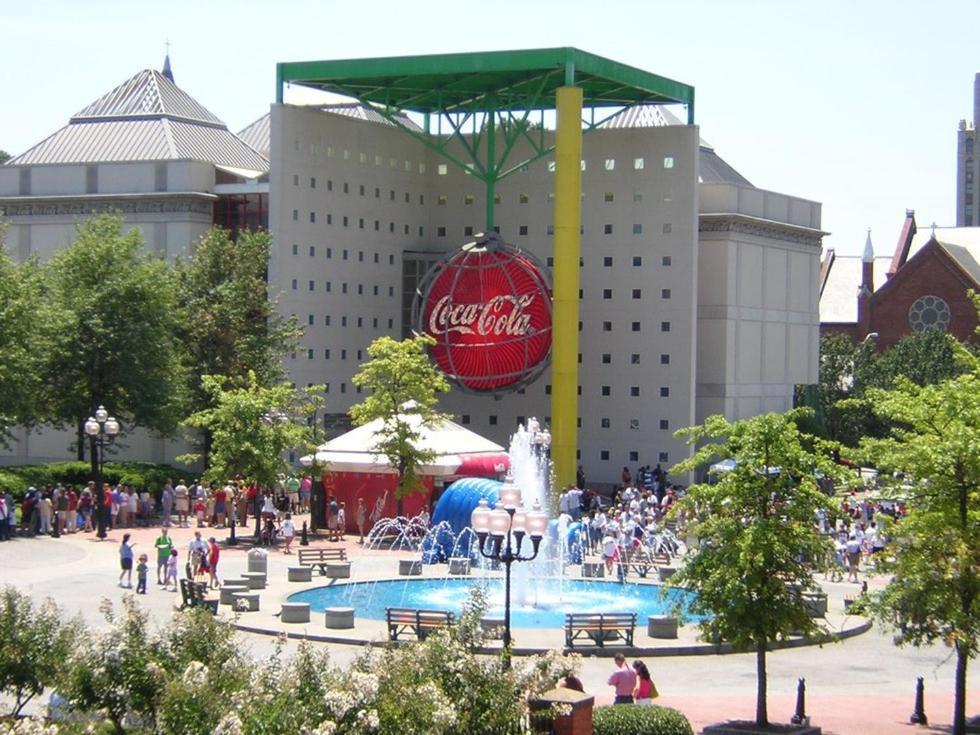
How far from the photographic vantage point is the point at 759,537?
25.8m

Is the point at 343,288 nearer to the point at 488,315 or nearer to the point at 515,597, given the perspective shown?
the point at 488,315

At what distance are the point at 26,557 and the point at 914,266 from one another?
7903 centimetres

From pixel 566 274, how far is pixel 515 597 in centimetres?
2660

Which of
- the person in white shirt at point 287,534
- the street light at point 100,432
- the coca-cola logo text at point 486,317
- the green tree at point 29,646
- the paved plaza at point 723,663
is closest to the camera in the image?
the green tree at point 29,646

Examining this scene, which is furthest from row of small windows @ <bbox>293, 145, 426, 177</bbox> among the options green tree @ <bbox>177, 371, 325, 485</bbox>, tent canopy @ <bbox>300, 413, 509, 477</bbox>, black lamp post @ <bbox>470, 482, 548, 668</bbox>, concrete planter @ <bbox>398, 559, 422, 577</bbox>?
black lamp post @ <bbox>470, 482, 548, 668</bbox>

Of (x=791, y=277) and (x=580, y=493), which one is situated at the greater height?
(x=791, y=277)

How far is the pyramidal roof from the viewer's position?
240 feet

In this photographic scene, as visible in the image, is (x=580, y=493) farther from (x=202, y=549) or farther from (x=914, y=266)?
(x=914, y=266)

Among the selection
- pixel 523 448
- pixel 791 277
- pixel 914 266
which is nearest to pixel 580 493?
pixel 523 448

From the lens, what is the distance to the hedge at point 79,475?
5262 centimetres

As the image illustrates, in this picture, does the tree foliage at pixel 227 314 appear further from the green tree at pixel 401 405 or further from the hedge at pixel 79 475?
the green tree at pixel 401 405

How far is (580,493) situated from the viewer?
5866cm

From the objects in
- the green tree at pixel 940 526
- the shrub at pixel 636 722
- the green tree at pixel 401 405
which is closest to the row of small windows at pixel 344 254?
the green tree at pixel 401 405

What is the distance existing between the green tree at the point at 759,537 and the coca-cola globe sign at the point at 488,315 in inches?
1615
